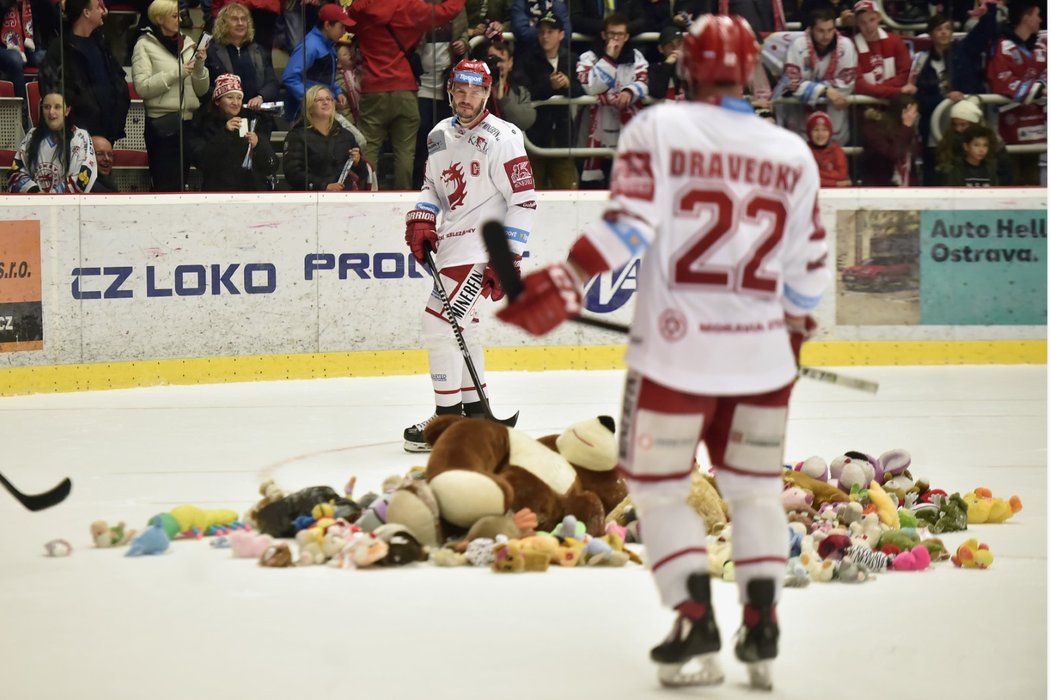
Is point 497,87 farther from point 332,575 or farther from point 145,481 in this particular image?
point 332,575

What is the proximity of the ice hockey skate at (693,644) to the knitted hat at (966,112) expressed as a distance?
7.40 metres

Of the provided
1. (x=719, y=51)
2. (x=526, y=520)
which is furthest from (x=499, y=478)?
(x=719, y=51)

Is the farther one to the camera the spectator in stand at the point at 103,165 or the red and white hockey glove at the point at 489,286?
the spectator in stand at the point at 103,165

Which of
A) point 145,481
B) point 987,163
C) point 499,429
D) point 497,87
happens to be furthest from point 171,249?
point 987,163

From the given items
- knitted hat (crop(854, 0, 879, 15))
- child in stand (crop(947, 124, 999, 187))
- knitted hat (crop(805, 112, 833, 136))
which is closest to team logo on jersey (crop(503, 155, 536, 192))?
knitted hat (crop(805, 112, 833, 136))

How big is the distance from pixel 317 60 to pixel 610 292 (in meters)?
2.11

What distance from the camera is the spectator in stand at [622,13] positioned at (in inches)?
379

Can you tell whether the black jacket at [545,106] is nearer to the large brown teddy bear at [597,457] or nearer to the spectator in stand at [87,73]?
the spectator in stand at [87,73]

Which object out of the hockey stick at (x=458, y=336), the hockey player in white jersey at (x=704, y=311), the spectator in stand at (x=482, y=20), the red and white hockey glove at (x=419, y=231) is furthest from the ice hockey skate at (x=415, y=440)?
the spectator in stand at (x=482, y=20)

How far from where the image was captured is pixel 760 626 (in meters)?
3.23

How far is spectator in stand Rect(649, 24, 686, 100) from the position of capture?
9.73m

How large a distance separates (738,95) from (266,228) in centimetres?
564

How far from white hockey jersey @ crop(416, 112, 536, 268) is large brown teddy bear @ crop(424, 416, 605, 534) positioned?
6.00 feet

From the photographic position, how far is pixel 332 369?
343 inches
